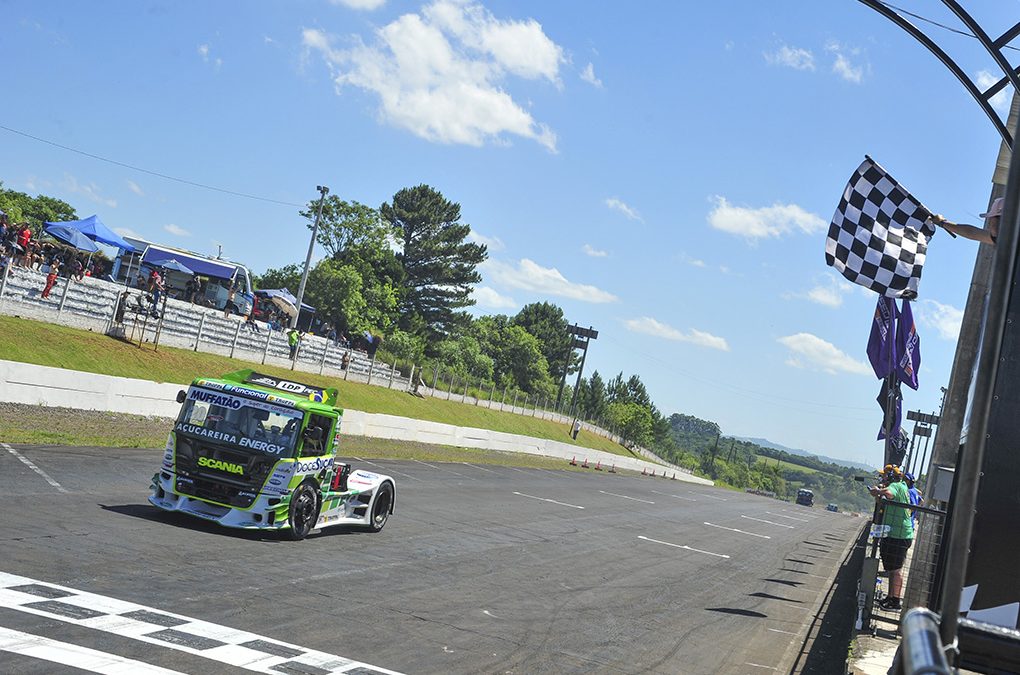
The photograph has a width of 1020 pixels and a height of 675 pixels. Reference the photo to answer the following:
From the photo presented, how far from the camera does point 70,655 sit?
690cm

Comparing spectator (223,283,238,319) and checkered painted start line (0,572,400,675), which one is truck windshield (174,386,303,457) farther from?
spectator (223,283,238,319)

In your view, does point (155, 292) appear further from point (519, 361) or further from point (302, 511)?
point (519, 361)

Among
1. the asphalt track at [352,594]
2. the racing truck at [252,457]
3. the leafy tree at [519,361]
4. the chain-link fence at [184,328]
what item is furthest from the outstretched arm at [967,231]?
the leafy tree at [519,361]

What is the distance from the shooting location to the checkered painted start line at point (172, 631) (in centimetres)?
765

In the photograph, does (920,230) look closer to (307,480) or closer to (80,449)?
(307,480)

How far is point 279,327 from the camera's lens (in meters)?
53.0

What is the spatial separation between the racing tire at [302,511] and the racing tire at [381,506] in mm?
1779

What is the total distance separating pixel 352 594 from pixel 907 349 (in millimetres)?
14574

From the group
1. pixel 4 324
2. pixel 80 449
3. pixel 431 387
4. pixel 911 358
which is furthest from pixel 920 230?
pixel 431 387

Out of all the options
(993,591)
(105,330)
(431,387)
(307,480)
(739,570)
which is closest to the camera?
(993,591)

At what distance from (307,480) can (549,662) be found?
5858 millimetres

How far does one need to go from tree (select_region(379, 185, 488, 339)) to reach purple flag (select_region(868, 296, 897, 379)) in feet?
273

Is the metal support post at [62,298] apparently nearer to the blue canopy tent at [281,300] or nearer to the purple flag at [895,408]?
the purple flag at [895,408]

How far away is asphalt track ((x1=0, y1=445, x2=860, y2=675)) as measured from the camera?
7922 mm
